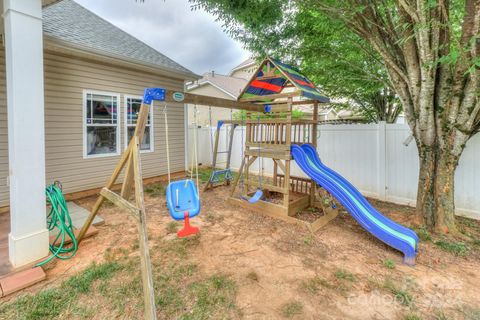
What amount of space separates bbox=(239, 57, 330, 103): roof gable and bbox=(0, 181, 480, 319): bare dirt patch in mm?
2266

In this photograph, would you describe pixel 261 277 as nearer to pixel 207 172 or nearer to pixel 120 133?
pixel 120 133

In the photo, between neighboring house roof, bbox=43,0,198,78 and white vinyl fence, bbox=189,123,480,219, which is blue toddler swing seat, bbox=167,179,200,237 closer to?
neighboring house roof, bbox=43,0,198,78

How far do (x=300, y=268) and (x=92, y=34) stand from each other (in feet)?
21.8

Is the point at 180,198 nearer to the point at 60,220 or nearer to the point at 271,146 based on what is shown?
the point at 60,220

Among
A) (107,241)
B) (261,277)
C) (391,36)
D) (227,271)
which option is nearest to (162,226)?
(107,241)

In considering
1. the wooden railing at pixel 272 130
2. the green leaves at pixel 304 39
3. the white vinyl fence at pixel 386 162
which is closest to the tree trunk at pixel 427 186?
the white vinyl fence at pixel 386 162

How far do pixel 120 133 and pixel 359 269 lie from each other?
5585 mm

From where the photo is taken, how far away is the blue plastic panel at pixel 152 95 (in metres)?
2.64

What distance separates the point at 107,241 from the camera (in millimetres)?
3156

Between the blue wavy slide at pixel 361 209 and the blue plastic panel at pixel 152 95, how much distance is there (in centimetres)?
229

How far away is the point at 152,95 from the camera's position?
2.67 m

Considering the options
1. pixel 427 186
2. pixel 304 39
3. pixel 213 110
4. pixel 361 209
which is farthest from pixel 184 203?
pixel 213 110

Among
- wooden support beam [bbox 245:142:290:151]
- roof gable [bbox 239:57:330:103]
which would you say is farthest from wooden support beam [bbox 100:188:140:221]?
roof gable [bbox 239:57:330:103]

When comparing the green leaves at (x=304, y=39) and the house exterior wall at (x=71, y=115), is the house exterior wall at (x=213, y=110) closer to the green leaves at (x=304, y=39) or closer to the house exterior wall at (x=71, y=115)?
the house exterior wall at (x=71, y=115)
